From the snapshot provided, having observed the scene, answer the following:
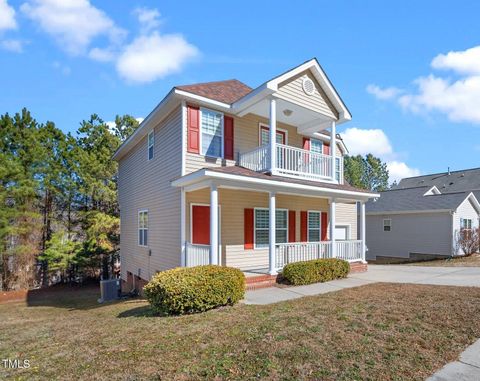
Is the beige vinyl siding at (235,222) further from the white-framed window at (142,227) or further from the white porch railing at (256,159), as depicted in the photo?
the white-framed window at (142,227)

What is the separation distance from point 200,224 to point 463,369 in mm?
8426

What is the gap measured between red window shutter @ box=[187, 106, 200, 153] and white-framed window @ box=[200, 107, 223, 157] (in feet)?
0.72

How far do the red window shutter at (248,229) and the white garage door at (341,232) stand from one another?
7.19 meters

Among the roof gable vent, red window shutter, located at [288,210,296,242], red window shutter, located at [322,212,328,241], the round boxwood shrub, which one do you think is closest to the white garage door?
red window shutter, located at [322,212,328,241]

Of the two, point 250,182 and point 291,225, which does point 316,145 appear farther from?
point 250,182

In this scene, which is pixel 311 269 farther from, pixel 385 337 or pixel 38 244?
pixel 38 244

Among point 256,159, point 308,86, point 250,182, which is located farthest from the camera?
point 308,86

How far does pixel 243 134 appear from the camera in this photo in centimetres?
1274

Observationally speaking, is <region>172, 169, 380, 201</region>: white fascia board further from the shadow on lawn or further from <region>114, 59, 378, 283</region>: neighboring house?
the shadow on lawn

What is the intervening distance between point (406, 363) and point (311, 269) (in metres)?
6.37

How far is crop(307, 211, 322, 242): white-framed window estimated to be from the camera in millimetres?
15094

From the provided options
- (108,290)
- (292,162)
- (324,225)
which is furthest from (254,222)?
(108,290)

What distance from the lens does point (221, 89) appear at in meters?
13.0

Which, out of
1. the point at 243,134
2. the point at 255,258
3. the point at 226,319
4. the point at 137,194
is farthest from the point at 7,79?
the point at 226,319
